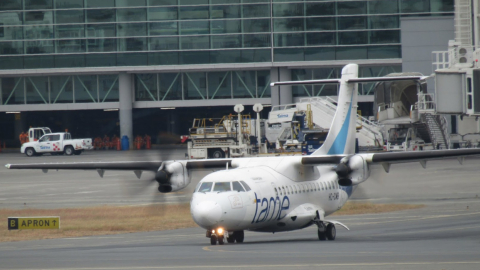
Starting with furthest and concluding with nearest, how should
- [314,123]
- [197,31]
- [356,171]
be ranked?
1. [197,31]
2. [314,123]
3. [356,171]

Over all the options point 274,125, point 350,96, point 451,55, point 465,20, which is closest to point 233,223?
point 350,96

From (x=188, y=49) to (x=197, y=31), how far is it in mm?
1982

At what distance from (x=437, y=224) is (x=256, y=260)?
39.4 feet

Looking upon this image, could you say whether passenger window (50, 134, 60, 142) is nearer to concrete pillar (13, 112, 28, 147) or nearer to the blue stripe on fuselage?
concrete pillar (13, 112, 28, 147)

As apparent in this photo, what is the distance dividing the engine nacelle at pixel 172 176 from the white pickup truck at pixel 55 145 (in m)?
47.3

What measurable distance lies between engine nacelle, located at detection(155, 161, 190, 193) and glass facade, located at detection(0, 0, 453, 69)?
4787cm

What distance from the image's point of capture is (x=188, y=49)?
7025 centimetres

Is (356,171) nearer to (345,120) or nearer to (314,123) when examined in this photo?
(345,120)

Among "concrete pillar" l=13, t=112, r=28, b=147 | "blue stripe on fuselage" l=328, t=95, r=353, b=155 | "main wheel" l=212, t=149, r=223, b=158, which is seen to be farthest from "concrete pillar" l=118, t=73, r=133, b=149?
"blue stripe on fuselage" l=328, t=95, r=353, b=155

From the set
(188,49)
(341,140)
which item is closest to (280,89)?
(188,49)

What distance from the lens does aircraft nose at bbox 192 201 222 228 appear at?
18.2 metres

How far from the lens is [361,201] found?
115ft

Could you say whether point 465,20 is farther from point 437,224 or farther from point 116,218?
point 116,218

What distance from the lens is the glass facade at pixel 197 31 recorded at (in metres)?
68.4
